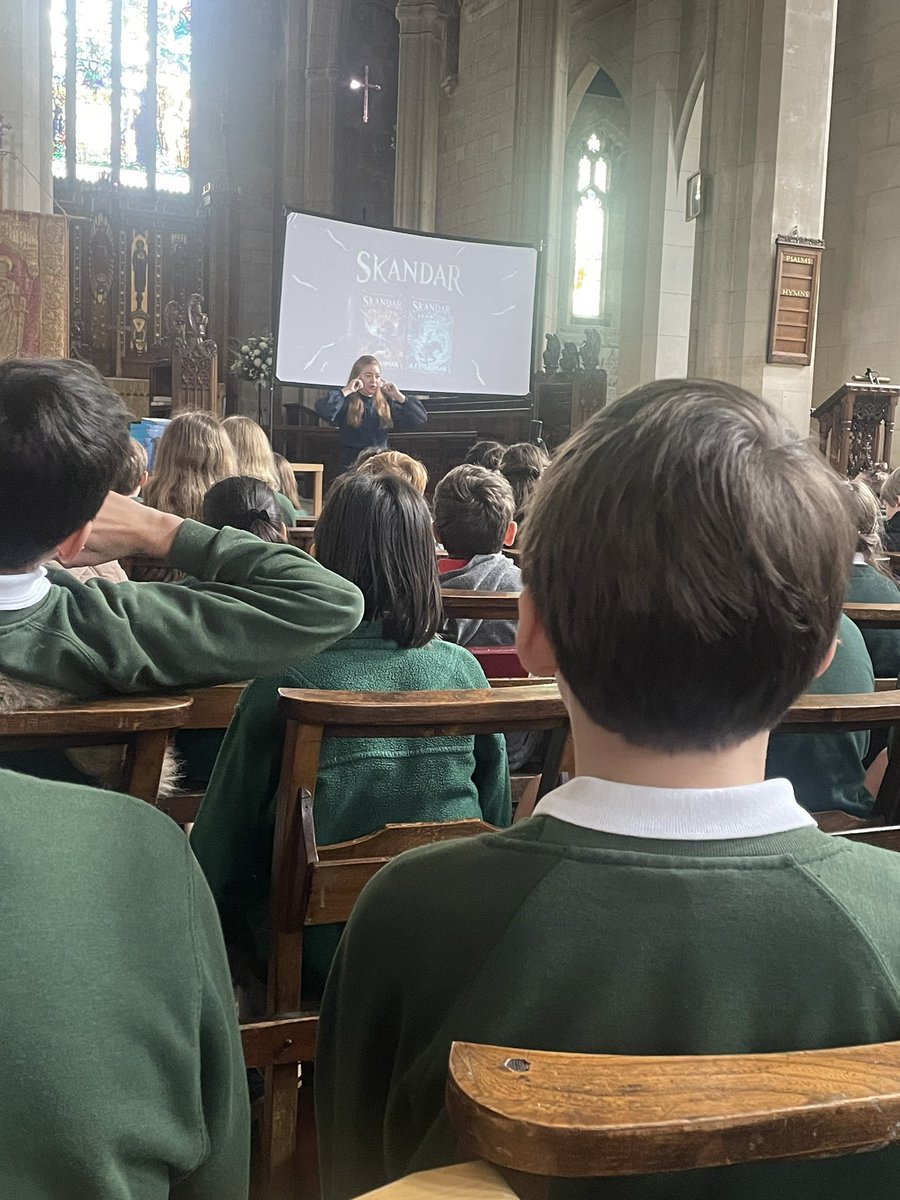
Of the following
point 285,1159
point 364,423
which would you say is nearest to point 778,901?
point 285,1159

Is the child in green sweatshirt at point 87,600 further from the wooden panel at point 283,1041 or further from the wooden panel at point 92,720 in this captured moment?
the wooden panel at point 283,1041

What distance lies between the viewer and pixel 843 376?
1131 centimetres

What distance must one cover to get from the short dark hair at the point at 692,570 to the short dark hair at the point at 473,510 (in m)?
2.13

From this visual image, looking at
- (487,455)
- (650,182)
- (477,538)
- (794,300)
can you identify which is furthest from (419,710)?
(650,182)

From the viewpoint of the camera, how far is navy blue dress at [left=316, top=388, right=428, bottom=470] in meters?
6.65

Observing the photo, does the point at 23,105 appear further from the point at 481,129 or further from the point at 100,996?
the point at 100,996

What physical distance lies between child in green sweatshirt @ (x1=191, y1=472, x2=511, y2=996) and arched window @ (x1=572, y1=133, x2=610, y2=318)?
13012mm

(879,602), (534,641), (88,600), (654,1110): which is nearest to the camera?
(654,1110)

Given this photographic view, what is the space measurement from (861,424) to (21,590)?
7953mm

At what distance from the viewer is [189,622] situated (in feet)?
4.51

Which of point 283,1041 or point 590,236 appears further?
point 590,236

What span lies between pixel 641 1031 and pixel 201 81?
15.3 m

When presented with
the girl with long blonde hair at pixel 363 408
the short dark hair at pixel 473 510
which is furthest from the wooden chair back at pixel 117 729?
the girl with long blonde hair at pixel 363 408

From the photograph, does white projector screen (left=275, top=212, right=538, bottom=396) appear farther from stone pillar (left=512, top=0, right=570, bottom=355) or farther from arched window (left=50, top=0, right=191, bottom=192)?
arched window (left=50, top=0, right=191, bottom=192)
